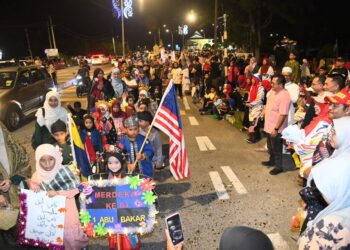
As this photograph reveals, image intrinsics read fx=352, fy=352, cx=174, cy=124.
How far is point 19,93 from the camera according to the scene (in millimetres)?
13539

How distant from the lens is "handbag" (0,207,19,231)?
441 cm

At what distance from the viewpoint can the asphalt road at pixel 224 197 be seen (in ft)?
16.9

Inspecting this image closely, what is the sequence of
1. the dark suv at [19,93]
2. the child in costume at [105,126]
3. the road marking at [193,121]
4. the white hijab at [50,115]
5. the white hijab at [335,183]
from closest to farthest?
the white hijab at [335,183]
the white hijab at [50,115]
the child in costume at [105,126]
the road marking at [193,121]
the dark suv at [19,93]

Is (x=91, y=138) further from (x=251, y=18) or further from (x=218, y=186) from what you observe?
(x=251, y=18)

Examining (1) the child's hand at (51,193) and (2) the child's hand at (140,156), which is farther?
(2) the child's hand at (140,156)

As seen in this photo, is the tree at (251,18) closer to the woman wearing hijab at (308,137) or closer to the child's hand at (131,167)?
the woman wearing hijab at (308,137)

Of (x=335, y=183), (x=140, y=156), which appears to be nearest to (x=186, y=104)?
(x=140, y=156)

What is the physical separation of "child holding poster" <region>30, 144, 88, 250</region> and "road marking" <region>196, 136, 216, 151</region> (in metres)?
5.64

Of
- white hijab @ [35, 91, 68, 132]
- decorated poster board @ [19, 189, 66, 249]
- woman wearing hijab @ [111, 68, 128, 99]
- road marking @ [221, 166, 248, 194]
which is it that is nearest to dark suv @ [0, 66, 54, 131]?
woman wearing hijab @ [111, 68, 128, 99]

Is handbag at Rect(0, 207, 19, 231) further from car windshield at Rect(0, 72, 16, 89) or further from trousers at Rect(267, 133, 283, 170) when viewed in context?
car windshield at Rect(0, 72, 16, 89)

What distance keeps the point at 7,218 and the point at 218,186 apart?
12.8ft

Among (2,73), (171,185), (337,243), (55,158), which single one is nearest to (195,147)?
(171,185)

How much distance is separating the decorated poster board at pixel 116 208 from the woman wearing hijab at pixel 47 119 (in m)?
3.05

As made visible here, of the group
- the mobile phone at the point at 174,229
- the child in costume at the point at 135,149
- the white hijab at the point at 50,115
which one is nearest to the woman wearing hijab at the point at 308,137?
the child in costume at the point at 135,149
